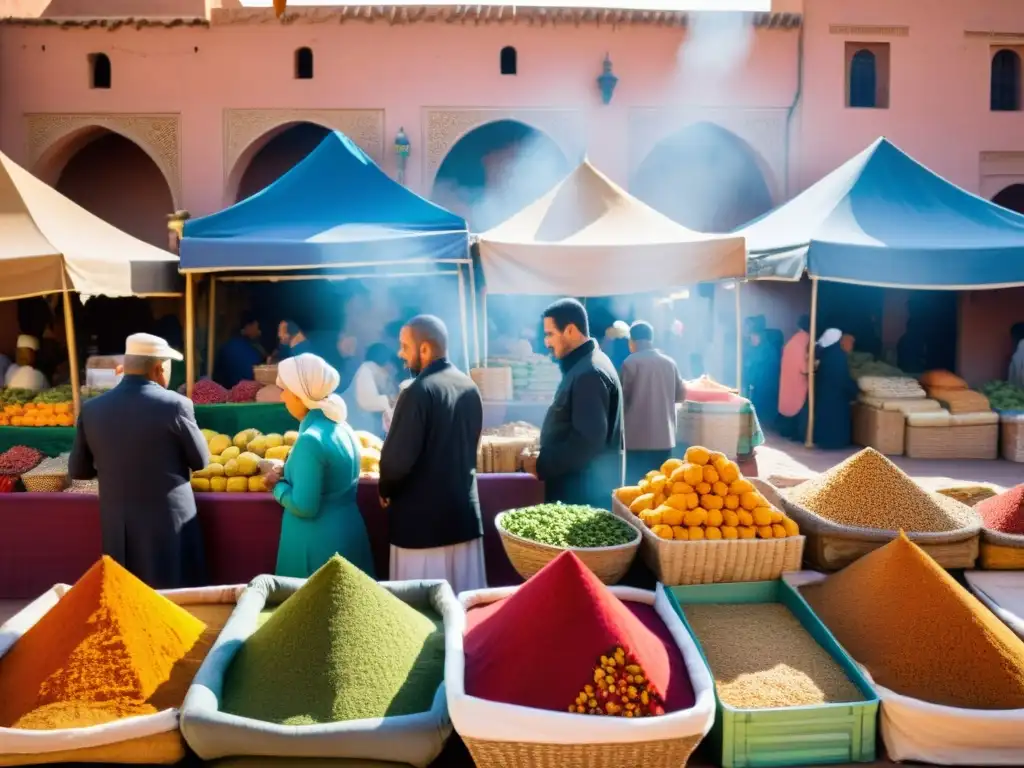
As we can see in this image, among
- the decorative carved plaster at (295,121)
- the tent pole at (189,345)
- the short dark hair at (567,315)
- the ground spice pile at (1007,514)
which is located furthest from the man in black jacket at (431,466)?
the decorative carved plaster at (295,121)

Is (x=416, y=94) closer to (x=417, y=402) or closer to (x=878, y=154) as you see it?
(x=878, y=154)

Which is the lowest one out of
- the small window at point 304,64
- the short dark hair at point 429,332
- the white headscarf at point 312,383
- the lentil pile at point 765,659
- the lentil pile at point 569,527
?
the lentil pile at point 765,659

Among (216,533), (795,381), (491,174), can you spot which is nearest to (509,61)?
(491,174)

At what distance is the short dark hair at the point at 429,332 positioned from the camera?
10.1 ft

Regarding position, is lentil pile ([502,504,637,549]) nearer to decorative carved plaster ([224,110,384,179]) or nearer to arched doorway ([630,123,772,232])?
decorative carved plaster ([224,110,384,179])

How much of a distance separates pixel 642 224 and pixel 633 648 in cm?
514

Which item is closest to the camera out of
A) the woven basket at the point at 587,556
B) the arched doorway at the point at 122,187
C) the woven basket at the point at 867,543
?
the woven basket at the point at 587,556

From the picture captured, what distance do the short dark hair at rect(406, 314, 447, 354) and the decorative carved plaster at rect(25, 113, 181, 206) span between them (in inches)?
341

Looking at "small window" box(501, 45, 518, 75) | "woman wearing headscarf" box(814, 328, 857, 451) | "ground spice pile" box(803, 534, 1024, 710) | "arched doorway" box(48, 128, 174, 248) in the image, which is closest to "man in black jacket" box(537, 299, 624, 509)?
"ground spice pile" box(803, 534, 1024, 710)

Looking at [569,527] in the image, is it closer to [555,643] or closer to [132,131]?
[555,643]

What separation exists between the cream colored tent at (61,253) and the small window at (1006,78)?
34.5 ft

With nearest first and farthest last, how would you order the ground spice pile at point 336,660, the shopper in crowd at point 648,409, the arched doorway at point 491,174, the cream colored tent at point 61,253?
the ground spice pile at point 336,660
the shopper in crowd at point 648,409
the cream colored tent at point 61,253
the arched doorway at point 491,174

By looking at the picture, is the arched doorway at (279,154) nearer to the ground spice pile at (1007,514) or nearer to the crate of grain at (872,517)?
the crate of grain at (872,517)

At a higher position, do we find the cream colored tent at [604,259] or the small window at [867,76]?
the small window at [867,76]
